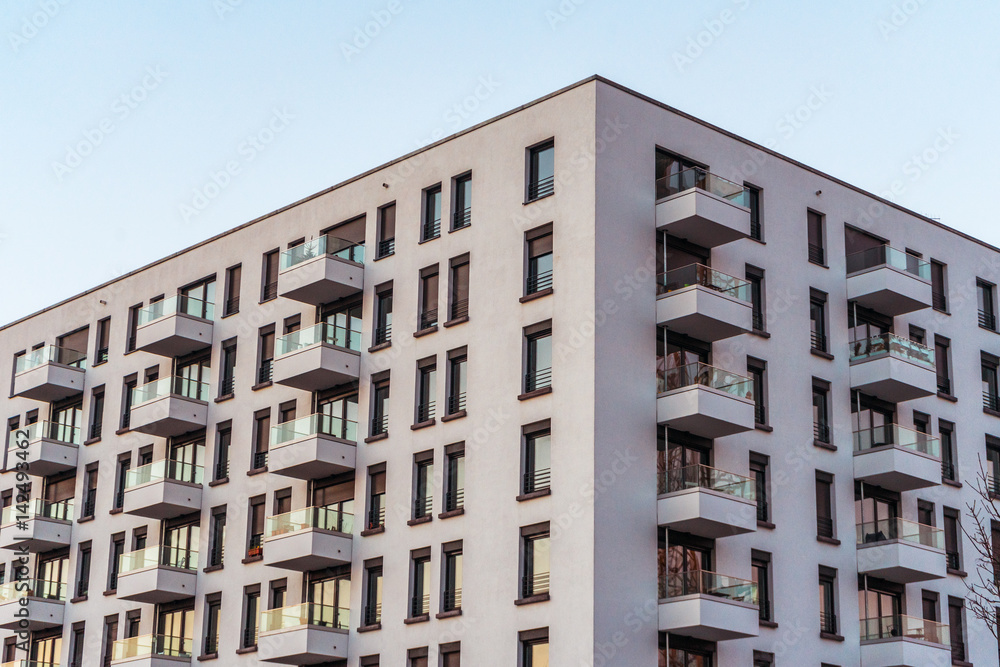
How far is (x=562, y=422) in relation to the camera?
45.2 metres

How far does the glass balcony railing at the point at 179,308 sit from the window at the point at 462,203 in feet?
39.4

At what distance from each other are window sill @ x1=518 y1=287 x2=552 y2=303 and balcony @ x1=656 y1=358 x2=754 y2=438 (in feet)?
13.4

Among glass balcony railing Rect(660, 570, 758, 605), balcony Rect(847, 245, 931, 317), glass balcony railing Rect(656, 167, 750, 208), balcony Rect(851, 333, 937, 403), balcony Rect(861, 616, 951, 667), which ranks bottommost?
balcony Rect(861, 616, 951, 667)

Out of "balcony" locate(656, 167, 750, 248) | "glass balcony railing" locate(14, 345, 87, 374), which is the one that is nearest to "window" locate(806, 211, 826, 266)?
"balcony" locate(656, 167, 750, 248)

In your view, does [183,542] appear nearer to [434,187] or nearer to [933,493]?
[434,187]

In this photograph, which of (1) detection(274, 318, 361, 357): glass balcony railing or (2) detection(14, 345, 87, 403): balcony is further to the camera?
(2) detection(14, 345, 87, 403): balcony

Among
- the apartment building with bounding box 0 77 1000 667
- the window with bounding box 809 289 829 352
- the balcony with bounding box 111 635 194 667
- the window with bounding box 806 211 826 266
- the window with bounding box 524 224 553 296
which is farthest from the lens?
the balcony with bounding box 111 635 194 667

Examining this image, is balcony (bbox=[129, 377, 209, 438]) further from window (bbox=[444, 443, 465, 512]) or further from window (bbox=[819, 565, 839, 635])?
window (bbox=[819, 565, 839, 635])

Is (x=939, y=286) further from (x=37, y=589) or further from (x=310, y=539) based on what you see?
(x=37, y=589)

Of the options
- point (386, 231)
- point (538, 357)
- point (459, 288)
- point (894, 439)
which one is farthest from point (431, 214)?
point (894, 439)

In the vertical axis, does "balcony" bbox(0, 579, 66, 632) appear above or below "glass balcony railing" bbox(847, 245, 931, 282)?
below

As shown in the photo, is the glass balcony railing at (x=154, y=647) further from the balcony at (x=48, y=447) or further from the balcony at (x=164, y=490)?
the balcony at (x=48, y=447)

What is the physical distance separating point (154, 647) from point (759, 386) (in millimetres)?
22134

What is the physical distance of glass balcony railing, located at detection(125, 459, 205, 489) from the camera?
55906 millimetres
